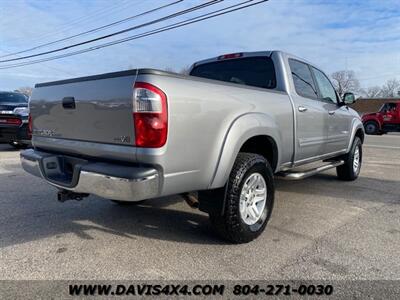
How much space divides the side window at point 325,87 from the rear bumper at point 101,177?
12.3 feet

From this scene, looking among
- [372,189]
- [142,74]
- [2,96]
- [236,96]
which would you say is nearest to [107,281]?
[142,74]

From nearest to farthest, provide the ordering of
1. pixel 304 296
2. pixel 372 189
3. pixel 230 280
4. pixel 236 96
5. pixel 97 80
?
pixel 304 296
pixel 230 280
pixel 97 80
pixel 236 96
pixel 372 189

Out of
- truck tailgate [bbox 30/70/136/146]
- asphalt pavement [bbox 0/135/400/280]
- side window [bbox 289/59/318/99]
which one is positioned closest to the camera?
truck tailgate [bbox 30/70/136/146]

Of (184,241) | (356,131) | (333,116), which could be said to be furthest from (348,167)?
(184,241)

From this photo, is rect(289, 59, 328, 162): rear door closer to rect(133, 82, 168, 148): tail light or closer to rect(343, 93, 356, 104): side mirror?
rect(343, 93, 356, 104): side mirror

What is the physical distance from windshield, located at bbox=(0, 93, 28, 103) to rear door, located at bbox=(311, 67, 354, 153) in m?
9.57

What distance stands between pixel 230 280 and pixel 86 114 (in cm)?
186

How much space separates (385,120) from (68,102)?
22556 mm

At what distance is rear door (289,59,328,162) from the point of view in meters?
4.68

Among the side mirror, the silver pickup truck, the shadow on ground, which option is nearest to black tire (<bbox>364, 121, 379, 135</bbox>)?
the side mirror

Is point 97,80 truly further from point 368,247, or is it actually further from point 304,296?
point 368,247

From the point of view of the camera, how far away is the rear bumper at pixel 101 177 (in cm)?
278

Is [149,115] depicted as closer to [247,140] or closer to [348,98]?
[247,140]

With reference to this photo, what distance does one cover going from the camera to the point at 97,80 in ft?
10.4
